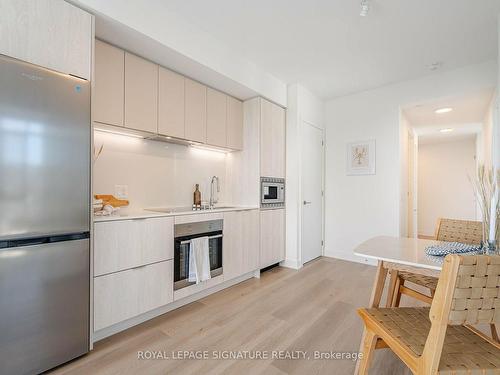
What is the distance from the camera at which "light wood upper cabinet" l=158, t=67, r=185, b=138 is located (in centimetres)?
251

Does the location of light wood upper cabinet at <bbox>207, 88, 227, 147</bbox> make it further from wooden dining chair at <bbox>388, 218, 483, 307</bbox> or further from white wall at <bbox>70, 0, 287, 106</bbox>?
wooden dining chair at <bbox>388, 218, 483, 307</bbox>

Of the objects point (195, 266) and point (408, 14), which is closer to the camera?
point (408, 14)

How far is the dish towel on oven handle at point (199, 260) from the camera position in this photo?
2.44m

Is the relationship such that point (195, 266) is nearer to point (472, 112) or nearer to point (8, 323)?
point (8, 323)

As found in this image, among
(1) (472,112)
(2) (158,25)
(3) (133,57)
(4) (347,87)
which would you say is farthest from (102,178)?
(1) (472,112)

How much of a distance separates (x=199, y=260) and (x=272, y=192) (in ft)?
4.93

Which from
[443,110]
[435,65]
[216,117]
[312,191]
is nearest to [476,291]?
[216,117]

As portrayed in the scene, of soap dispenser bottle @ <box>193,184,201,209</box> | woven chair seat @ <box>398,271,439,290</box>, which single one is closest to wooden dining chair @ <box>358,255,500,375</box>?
woven chair seat @ <box>398,271,439,290</box>

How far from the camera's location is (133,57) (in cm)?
230

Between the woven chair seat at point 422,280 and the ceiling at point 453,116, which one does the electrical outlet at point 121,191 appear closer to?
the woven chair seat at point 422,280

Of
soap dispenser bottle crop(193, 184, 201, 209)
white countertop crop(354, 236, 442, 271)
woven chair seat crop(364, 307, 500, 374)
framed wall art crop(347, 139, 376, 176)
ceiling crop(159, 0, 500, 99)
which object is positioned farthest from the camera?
framed wall art crop(347, 139, 376, 176)

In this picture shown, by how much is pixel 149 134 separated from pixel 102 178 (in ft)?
1.98

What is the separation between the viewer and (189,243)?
2463 millimetres

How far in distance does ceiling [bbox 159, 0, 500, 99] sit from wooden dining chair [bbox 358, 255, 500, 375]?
7.33 feet
